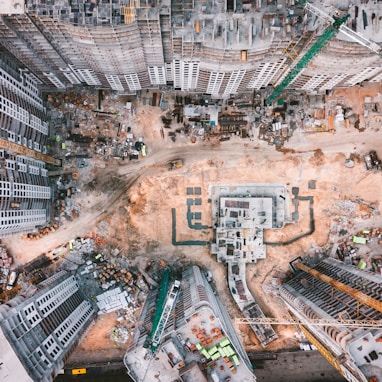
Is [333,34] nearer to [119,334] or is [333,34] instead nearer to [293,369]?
[293,369]

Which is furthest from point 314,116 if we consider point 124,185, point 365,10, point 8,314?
point 8,314

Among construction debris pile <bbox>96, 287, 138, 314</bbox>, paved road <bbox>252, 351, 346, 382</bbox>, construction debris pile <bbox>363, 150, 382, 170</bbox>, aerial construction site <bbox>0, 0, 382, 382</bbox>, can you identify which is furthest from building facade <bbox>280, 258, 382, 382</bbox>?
construction debris pile <bbox>96, 287, 138, 314</bbox>

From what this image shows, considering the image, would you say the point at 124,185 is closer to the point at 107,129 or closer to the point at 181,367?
the point at 107,129

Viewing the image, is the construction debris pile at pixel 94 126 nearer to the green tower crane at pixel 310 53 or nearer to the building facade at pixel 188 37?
the building facade at pixel 188 37

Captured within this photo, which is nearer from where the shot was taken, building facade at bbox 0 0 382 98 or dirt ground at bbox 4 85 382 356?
building facade at bbox 0 0 382 98

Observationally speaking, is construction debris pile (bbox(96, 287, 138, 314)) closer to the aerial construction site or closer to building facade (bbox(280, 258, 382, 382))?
the aerial construction site

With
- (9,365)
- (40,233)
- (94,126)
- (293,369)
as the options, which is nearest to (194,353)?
(9,365)
